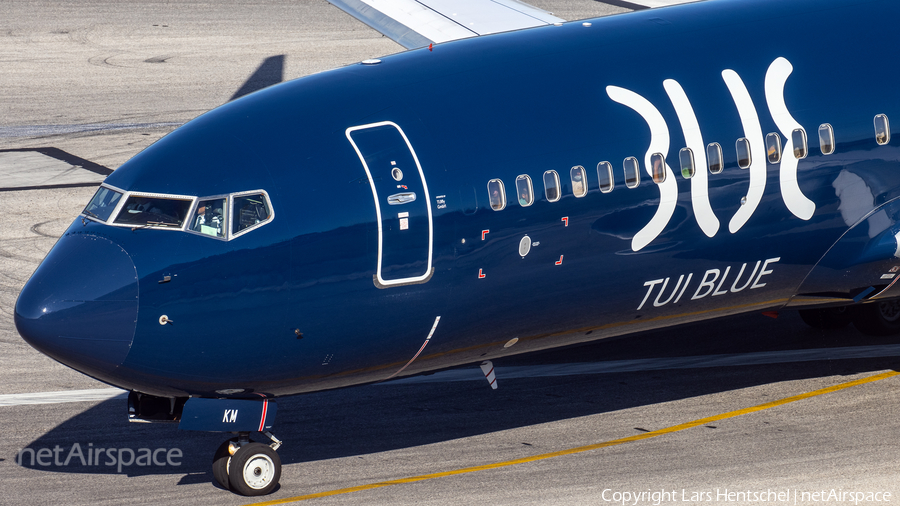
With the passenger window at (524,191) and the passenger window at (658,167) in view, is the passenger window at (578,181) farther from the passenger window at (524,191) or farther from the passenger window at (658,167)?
the passenger window at (658,167)

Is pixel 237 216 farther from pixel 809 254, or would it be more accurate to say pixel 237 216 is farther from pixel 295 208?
pixel 809 254

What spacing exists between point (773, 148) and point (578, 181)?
11.0 ft

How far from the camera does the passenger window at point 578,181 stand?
14953mm

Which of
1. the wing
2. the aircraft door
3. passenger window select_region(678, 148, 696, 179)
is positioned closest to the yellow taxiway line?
the aircraft door

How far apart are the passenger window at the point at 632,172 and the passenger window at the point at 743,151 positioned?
5.67 ft

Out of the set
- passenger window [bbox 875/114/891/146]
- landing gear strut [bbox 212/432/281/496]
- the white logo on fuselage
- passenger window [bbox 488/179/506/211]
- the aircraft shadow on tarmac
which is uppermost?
passenger window [bbox 875/114/891/146]

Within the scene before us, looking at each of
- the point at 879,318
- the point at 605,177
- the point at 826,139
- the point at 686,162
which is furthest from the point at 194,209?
the point at 879,318

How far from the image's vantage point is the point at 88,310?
1315 cm

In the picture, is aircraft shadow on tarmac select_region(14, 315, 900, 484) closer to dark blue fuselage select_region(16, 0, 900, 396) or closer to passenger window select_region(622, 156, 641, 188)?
dark blue fuselage select_region(16, 0, 900, 396)

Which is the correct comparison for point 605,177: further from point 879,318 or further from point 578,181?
point 879,318

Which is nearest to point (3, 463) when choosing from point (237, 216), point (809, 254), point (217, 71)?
point (237, 216)

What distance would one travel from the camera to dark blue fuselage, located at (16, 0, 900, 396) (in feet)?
44.0

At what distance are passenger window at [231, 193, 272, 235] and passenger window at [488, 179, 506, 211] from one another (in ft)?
9.76

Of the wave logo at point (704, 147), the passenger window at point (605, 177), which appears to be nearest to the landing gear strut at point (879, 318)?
the wave logo at point (704, 147)
